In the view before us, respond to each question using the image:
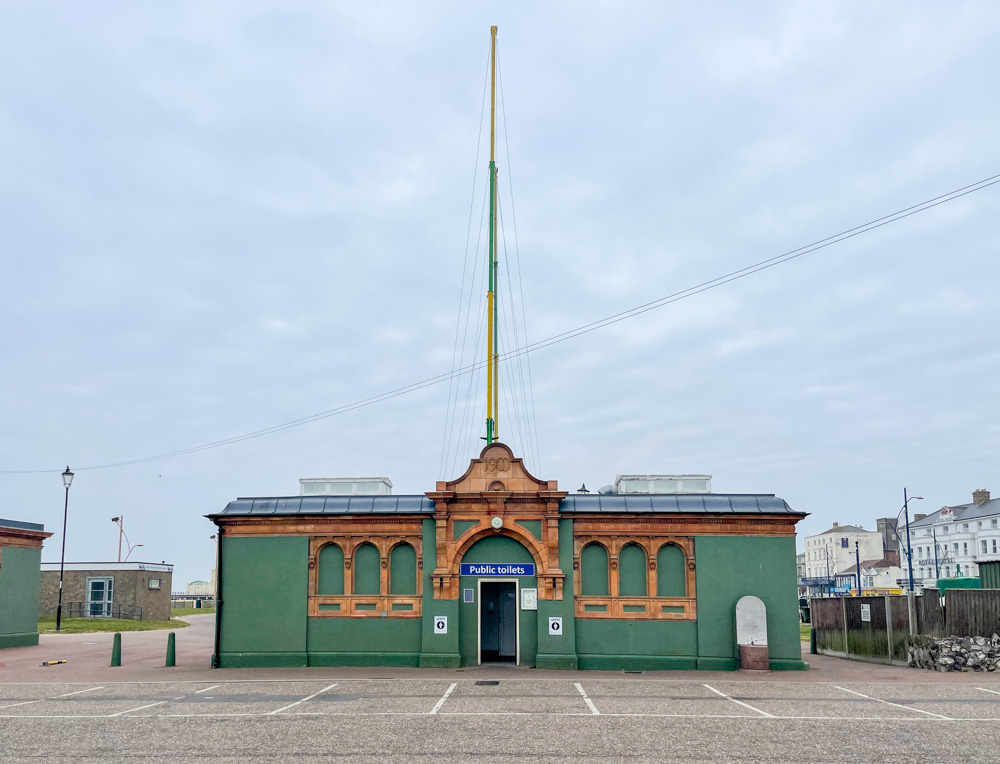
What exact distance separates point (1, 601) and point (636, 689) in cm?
2647

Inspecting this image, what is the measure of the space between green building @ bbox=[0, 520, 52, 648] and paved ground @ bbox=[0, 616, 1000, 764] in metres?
9.52

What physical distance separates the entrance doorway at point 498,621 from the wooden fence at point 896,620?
12902mm

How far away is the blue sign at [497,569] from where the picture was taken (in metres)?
26.8

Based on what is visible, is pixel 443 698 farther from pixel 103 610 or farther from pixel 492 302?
pixel 103 610

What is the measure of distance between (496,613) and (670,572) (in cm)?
570

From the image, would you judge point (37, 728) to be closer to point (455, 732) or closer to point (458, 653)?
point (455, 732)

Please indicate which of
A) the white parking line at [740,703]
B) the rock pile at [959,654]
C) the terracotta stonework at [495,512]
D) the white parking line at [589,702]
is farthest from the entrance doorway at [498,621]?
the rock pile at [959,654]

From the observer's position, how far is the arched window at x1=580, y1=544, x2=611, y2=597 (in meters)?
26.8

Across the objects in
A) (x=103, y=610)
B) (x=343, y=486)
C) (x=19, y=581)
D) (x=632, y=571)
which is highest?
(x=343, y=486)

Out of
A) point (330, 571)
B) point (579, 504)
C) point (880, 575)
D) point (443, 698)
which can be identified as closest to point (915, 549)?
point (880, 575)

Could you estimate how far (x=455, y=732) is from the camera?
50.3 feet

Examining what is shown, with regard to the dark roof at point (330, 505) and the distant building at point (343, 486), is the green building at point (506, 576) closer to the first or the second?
the dark roof at point (330, 505)

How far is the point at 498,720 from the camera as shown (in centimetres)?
1655

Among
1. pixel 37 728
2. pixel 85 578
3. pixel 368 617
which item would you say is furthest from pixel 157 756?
pixel 85 578
